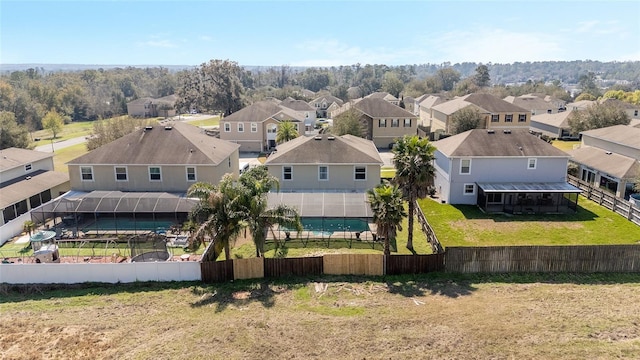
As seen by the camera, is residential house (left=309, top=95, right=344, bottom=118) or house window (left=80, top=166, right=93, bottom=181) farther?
residential house (left=309, top=95, right=344, bottom=118)

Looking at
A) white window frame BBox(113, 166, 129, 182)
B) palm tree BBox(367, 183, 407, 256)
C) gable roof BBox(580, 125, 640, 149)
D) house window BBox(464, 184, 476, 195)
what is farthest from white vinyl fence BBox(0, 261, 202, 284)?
gable roof BBox(580, 125, 640, 149)

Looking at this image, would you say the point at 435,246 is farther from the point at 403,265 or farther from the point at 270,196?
the point at 270,196

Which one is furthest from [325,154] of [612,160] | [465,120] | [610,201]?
[465,120]

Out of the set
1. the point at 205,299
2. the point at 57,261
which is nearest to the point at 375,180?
the point at 205,299

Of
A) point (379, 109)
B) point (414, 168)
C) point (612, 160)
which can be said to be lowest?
point (612, 160)

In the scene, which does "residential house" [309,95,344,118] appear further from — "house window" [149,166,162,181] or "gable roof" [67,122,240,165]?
"house window" [149,166,162,181]

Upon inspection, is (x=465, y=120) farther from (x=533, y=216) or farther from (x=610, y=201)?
(x=533, y=216)

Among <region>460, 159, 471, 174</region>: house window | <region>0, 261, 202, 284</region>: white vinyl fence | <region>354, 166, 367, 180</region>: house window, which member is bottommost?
<region>0, 261, 202, 284</region>: white vinyl fence
